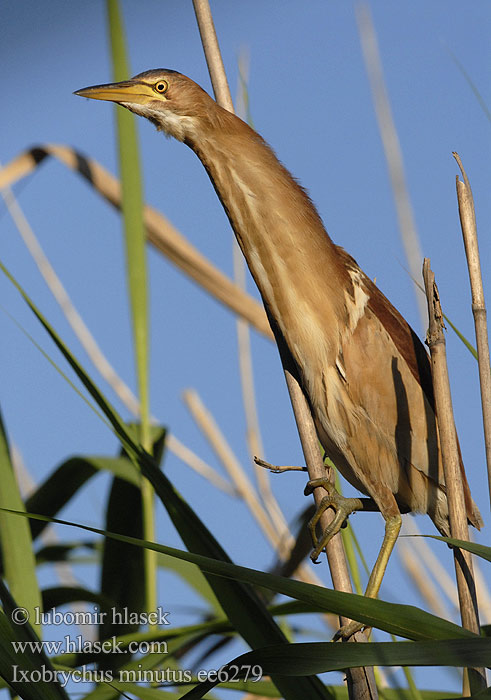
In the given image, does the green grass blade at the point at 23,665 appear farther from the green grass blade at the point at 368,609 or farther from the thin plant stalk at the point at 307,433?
the thin plant stalk at the point at 307,433

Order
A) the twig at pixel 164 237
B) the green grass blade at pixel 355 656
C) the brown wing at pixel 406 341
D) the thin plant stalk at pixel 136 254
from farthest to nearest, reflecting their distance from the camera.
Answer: the twig at pixel 164 237 < the brown wing at pixel 406 341 < the thin plant stalk at pixel 136 254 < the green grass blade at pixel 355 656

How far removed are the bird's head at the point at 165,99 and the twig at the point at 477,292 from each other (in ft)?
1.13

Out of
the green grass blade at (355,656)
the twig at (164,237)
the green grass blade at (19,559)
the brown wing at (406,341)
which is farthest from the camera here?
the twig at (164,237)

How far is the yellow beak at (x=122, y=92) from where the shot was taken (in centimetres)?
96

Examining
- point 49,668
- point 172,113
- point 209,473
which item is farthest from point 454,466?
point 209,473

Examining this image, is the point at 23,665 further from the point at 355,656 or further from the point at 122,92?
the point at 122,92

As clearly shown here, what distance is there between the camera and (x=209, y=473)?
159 cm

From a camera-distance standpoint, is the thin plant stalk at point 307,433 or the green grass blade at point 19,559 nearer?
the thin plant stalk at point 307,433

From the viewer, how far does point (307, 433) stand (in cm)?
86

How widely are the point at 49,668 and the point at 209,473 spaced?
3.25 feet

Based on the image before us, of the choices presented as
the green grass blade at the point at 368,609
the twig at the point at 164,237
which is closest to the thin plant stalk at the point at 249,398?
the twig at the point at 164,237

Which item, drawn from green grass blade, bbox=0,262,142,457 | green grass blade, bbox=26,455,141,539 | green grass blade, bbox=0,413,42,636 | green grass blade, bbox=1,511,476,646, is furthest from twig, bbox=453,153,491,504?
green grass blade, bbox=26,455,141,539

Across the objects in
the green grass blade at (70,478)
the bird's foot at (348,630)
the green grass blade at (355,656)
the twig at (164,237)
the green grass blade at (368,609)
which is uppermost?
the twig at (164,237)

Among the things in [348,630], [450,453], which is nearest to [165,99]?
[450,453]
